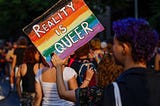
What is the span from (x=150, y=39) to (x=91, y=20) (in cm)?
191

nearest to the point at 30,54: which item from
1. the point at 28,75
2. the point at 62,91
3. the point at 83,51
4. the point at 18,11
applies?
the point at 28,75

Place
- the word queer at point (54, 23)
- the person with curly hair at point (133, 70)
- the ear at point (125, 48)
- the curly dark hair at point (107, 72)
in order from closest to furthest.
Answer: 1. the person with curly hair at point (133, 70)
2. the ear at point (125, 48)
3. the curly dark hair at point (107, 72)
4. the word queer at point (54, 23)

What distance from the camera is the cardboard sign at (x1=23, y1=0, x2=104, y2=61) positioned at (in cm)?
467

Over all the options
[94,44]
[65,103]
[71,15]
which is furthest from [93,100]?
[94,44]

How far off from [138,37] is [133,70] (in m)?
0.19

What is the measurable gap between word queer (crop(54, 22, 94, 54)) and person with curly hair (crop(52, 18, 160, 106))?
163 cm

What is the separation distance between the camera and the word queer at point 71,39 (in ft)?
15.1

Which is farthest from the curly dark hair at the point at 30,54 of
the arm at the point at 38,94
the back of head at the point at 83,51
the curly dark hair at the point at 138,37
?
the curly dark hair at the point at 138,37

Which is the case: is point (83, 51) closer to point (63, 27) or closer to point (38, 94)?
point (38, 94)

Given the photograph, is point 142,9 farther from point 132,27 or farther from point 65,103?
point 132,27

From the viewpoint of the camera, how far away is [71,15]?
478cm

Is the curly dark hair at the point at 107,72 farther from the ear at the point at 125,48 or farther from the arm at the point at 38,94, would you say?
the arm at the point at 38,94

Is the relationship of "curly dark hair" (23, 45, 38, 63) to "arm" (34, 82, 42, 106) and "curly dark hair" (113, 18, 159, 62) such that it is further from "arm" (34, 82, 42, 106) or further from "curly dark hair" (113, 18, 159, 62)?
"curly dark hair" (113, 18, 159, 62)

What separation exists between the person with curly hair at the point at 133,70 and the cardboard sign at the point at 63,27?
1.68 m
